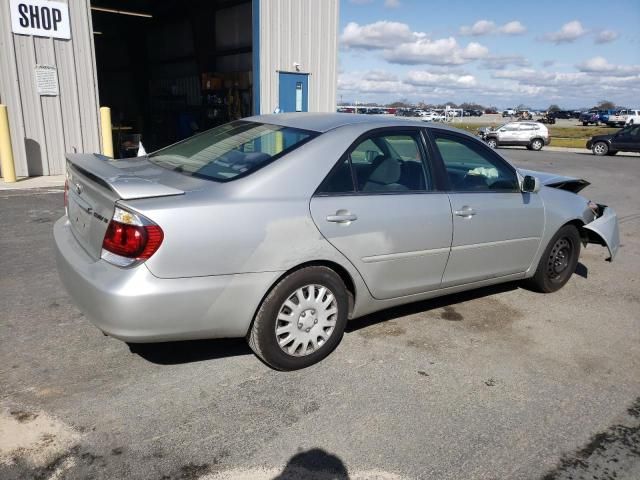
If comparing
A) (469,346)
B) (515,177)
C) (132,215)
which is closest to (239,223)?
(132,215)

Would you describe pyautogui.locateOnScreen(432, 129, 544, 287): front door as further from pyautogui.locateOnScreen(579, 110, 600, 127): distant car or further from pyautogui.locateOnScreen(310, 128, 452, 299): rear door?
→ pyautogui.locateOnScreen(579, 110, 600, 127): distant car

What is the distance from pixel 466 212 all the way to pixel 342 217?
115cm

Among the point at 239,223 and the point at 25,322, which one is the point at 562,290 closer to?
the point at 239,223

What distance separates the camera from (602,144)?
23.5 m

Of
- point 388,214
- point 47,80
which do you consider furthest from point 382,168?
point 47,80

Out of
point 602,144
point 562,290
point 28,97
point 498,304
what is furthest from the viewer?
point 602,144

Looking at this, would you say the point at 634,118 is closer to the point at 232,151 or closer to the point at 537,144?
the point at 537,144

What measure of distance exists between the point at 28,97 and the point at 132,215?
921 cm

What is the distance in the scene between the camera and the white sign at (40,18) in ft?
31.5

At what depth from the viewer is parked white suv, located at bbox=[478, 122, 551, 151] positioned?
26.6 meters

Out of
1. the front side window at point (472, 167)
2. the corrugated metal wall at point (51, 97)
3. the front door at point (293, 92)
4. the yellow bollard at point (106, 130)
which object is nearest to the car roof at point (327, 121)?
the front side window at point (472, 167)

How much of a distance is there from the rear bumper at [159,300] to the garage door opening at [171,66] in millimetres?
12035

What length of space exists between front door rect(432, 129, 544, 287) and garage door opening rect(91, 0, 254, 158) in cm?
1173

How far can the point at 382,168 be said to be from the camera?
371 cm
